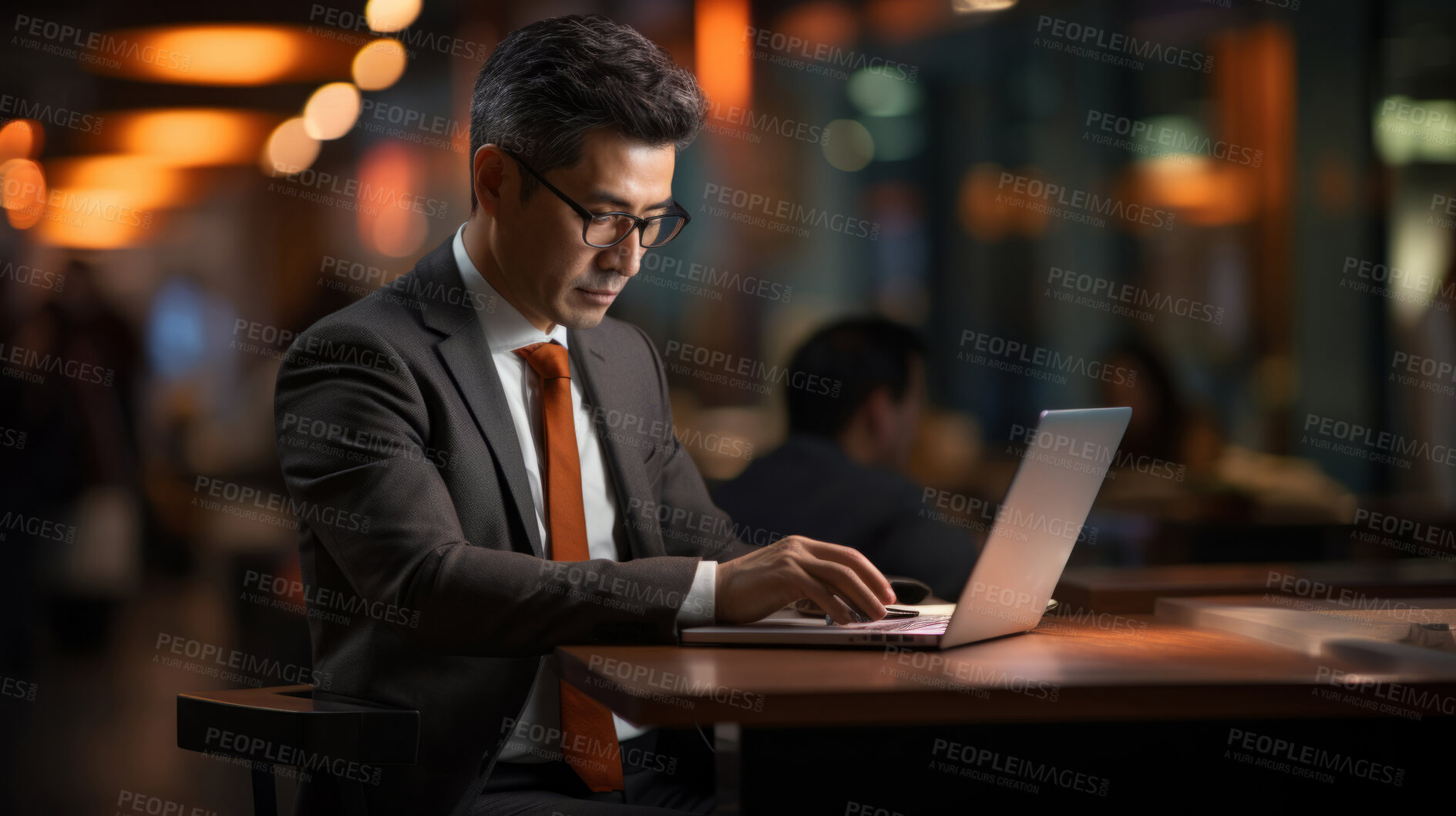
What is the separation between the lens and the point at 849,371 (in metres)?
2.88

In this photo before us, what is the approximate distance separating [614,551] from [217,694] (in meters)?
0.62

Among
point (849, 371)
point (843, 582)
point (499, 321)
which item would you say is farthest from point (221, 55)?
point (843, 582)

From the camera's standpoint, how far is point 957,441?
184 inches

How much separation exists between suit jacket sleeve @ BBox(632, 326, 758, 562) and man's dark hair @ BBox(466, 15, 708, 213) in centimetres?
51

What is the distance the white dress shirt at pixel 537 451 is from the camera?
5.43 feet

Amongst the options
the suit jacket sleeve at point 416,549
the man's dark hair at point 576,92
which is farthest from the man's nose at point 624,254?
the suit jacket sleeve at point 416,549

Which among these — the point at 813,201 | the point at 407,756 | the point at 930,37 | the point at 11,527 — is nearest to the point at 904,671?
the point at 407,756

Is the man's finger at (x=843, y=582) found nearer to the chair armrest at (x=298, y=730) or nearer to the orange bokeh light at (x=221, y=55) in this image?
the chair armrest at (x=298, y=730)

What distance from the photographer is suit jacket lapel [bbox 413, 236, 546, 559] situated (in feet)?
5.30

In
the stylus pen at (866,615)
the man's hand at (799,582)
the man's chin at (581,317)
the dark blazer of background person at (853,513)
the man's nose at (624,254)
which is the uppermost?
the man's nose at (624,254)

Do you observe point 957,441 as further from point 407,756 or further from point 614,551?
point 407,756

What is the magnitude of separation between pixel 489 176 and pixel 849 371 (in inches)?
51.5

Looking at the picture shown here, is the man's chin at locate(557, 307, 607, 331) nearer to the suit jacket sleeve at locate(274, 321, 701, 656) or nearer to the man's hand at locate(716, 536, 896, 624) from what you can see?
the suit jacket sleeve at locate(274, 321, 701, 656)

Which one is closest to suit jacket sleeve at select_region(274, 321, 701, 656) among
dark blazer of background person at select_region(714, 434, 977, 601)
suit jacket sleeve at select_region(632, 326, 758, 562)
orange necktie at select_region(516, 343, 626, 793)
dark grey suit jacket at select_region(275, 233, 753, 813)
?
dark grey suit jacket at select_region(275, 233, 753, 813)
